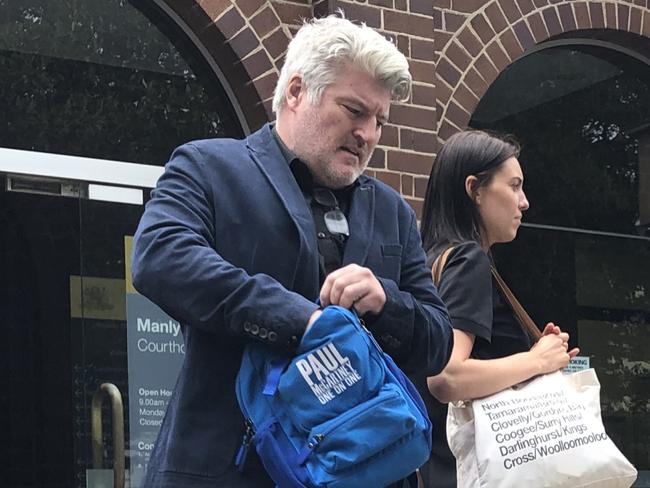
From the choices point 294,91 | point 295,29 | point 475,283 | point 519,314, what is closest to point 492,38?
point 295,29

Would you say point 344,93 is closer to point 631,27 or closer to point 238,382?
point 238,382

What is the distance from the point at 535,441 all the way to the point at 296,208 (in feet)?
3.52

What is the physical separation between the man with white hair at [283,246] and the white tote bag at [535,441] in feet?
1.98

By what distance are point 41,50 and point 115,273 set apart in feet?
3.47

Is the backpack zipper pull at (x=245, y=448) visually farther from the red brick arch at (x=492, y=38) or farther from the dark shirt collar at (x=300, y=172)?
the red brick arch at (x=492, y=38)

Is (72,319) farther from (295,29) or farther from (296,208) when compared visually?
(296,208)

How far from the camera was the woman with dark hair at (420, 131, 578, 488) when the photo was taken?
3.66 meters

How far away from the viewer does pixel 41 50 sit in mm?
6086

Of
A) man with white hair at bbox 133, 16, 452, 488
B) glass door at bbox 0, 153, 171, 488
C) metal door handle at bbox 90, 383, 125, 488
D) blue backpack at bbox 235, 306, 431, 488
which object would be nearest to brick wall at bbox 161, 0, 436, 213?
glass door at bbox 0, 153, 171, 488

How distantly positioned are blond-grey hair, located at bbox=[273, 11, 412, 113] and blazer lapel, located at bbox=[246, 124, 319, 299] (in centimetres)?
16

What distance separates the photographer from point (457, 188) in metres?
4.04

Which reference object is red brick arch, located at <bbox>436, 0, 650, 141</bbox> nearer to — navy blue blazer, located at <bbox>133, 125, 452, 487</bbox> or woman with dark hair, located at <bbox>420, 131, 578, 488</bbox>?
woman with dark hair, located at <bbox>420, 131, 578, 488</bbox>

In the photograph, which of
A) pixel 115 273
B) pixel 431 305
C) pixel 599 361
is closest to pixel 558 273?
pixel 599 361

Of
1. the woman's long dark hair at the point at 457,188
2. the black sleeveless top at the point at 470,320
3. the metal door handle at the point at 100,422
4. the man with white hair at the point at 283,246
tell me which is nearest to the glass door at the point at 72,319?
the metal door handle at the point at 100,422
